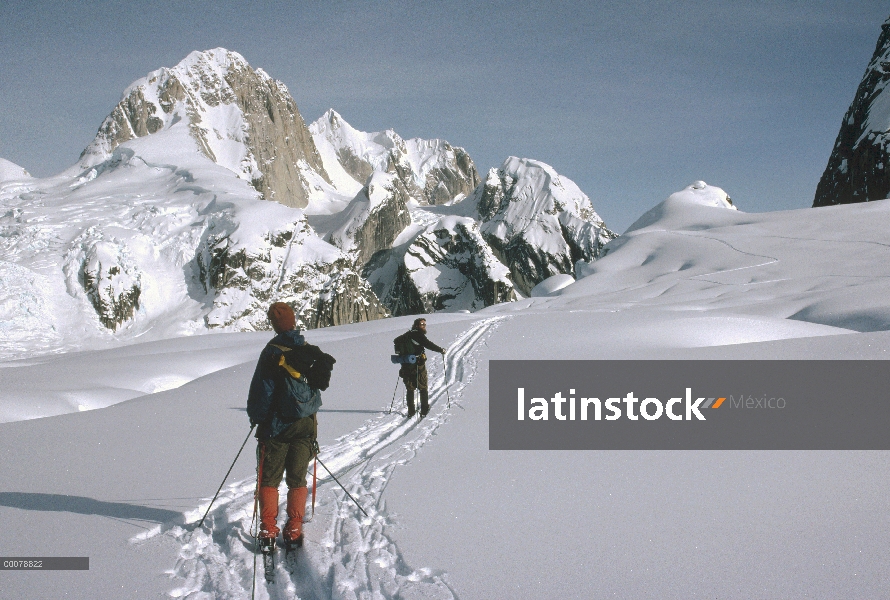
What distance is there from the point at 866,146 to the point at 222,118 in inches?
5791

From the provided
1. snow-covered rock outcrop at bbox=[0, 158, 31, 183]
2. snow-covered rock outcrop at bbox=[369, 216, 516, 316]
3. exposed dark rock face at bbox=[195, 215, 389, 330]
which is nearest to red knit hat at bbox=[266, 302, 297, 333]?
exposed dark rock face at bbox=[195, 215, 389, 330]

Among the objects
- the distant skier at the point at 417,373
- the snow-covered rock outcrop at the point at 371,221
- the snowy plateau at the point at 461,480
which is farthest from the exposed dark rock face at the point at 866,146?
the snow-covered rock outcrop at the point at 371,221

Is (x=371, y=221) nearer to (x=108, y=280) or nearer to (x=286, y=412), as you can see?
(x=108, y=280)

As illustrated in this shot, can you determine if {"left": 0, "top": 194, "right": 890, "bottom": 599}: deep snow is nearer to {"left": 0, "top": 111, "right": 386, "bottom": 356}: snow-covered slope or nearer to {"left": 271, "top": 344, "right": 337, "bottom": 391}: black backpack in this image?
{"left": 271, "top": 344, "right": 337, "bottom": 391}: black backpack

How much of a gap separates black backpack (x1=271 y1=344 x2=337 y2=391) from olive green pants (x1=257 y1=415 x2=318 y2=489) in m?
0.36

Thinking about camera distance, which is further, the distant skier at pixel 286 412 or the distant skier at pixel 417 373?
the distant skier at pixel 417 373

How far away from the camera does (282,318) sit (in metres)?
4.68

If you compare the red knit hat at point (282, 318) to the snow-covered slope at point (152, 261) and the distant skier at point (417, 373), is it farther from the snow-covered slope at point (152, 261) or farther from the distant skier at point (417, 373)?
the snow-covered slope at point (152, 261)

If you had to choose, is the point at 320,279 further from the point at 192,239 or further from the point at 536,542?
the point at 536,542

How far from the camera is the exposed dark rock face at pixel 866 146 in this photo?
67.9m

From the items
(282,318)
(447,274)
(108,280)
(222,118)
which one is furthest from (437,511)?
(222,118)

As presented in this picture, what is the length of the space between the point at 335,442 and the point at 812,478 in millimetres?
5550

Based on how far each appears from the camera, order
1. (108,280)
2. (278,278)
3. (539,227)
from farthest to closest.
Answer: (539,227) → (278,278) → (108,280)

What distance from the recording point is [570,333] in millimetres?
18094
